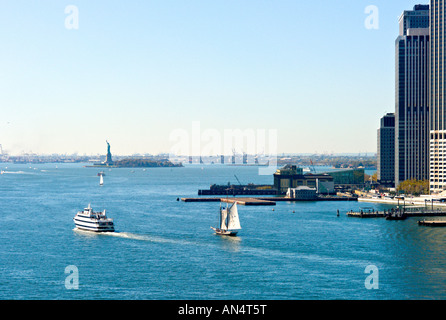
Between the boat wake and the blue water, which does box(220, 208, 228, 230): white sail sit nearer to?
the blue water

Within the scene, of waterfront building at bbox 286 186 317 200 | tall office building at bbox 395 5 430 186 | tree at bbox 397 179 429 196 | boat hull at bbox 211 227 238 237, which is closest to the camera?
boat hull at bbox 211 227 238 237

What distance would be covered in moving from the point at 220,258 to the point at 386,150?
12406 centimetres

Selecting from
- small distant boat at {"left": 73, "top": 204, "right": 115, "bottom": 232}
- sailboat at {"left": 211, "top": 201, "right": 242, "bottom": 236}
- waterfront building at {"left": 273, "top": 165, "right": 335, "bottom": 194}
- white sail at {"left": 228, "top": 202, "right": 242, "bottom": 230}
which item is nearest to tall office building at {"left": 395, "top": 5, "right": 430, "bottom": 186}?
waterfront building at {"left": 273, "top": 165, "right": 335, "bottom": 194}

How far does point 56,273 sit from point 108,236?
71.3ft

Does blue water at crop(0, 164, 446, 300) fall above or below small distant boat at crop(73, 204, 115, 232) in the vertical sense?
below

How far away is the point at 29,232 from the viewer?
73312 mm

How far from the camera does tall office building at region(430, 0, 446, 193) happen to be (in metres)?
136

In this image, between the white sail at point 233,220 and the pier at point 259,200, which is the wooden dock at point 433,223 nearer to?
the white sail at point 233,220

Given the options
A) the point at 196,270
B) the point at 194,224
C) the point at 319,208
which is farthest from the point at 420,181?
the point at 196,270

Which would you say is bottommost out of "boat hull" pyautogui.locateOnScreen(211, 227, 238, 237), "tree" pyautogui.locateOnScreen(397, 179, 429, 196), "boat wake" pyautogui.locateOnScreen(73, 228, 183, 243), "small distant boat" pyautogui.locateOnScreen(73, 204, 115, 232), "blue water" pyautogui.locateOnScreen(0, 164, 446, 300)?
"blue water" pyautogui.locateOnScreen(0, 164, 446, 300)

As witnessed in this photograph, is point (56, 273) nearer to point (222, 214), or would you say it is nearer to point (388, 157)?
point (222, 214)

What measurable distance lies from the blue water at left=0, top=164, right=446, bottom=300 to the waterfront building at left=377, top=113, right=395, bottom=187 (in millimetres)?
79984

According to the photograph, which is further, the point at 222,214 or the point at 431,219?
the point at 431,219

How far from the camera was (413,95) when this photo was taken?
501 ft
